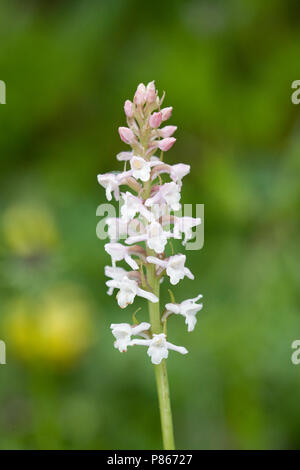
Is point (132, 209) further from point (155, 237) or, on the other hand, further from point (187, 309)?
point (187, 309)

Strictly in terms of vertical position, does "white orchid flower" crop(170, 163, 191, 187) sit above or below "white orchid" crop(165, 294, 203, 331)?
above

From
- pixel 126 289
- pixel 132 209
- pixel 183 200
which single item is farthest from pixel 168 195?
pixel 183 200

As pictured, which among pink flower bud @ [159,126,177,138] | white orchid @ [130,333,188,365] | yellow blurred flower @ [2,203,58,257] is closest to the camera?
white orchid @ [130,333,188,365]

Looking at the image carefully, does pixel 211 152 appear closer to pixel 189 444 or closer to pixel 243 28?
pixel 243 28

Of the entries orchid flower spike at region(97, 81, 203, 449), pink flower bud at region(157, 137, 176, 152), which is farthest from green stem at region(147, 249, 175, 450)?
pink flower bud at region(157, 137, 176, 152)

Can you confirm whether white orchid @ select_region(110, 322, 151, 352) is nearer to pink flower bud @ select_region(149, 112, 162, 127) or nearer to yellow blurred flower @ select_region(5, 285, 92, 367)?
pink flower bud @ select_region(149, 112, 162, 127)

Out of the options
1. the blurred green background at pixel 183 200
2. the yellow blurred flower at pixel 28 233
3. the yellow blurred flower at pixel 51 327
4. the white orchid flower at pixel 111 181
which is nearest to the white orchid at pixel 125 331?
the white orchid flower at pixel 111 181

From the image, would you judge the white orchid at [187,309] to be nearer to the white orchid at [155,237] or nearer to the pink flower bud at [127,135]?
the white orchid at [155,237]
